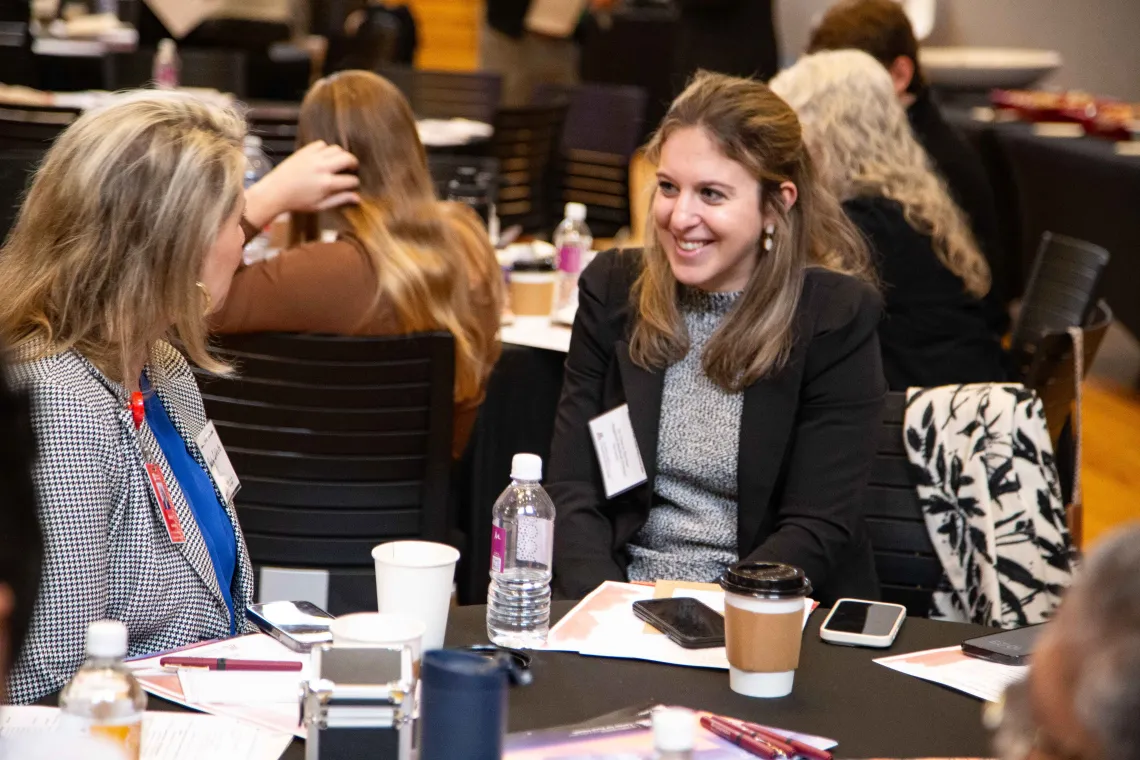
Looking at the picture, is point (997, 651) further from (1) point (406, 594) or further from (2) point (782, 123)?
(2) point (782, 123)

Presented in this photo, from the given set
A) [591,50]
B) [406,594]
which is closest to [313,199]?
[406,594]

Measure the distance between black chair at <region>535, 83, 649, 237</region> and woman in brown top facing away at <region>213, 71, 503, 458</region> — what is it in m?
3.24

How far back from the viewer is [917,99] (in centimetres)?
448

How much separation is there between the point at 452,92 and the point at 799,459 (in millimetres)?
5231

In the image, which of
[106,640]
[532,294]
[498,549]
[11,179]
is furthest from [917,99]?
[106,640]

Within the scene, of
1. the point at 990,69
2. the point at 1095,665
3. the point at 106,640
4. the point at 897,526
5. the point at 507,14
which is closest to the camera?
the point at 1095,665

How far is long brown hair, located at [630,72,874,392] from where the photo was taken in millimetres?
2373

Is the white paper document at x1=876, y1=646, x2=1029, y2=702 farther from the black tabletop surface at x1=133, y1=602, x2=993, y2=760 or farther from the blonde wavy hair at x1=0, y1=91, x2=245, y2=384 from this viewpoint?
the blonde wavy hair at x1=0, y1=91, x2=245, y2=384

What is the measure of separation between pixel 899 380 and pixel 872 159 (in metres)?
0.55

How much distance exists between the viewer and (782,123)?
8.06 ft

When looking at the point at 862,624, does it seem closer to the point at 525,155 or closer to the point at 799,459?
the point at 799,459

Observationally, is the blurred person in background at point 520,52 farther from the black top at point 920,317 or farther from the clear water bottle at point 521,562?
the clear water bottle at point 521,562

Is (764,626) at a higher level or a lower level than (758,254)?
lower

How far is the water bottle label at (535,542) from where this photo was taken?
76.3 inches
